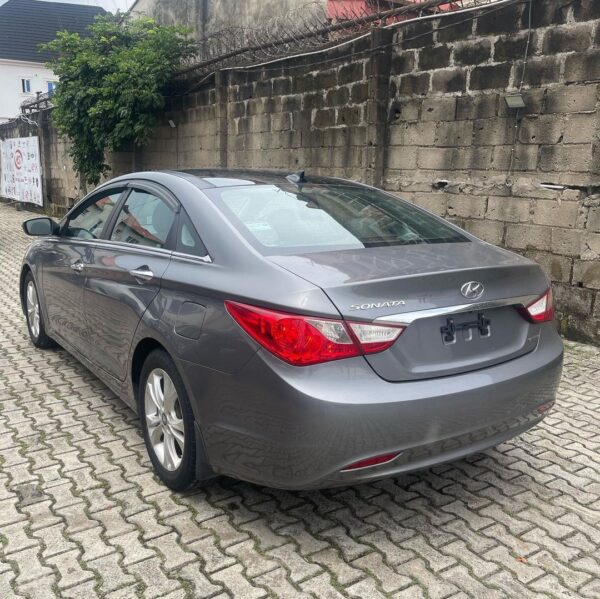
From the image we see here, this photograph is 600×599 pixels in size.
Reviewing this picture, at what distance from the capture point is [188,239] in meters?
3.14

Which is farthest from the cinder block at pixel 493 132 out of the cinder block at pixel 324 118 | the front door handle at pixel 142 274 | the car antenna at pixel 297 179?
the front door handle at pixel 142 274

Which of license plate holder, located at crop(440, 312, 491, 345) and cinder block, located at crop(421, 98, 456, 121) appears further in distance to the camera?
cinder block, located at crop(421, 98, 456, 121)

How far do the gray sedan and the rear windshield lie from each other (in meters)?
0.01

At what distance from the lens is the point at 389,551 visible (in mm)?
2688

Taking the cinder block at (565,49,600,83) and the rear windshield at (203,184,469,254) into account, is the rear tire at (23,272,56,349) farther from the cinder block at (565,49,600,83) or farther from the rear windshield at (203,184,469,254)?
the cinder block at (565,49,600,83)

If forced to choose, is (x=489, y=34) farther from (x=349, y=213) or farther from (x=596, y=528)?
(x=596, y=528)

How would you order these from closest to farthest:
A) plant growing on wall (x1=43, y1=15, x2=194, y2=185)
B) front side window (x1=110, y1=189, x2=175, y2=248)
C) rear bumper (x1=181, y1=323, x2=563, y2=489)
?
rear bumper (x1=181, y1=323, x2=563, y2=489) < front side window (x1=110, y1=189, x2=175, y2=248) < plant growing on wall (x1=43, y1=15, x2=194, y2=185)

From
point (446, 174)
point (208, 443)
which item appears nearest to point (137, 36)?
point (446, 174)

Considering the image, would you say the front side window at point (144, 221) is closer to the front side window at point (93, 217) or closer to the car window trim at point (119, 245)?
the car window trim at point (119, 245)

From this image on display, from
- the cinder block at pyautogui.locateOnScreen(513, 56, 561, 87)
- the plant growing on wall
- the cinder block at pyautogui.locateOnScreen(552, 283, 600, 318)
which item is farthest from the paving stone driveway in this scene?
the plant growing on wall

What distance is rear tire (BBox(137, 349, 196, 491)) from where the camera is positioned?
293 cm

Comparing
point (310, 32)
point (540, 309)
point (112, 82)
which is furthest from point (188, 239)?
point (112, 82)

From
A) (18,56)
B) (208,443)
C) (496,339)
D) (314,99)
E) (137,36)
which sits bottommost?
(208,443)

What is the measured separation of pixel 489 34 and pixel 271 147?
4011 mm
